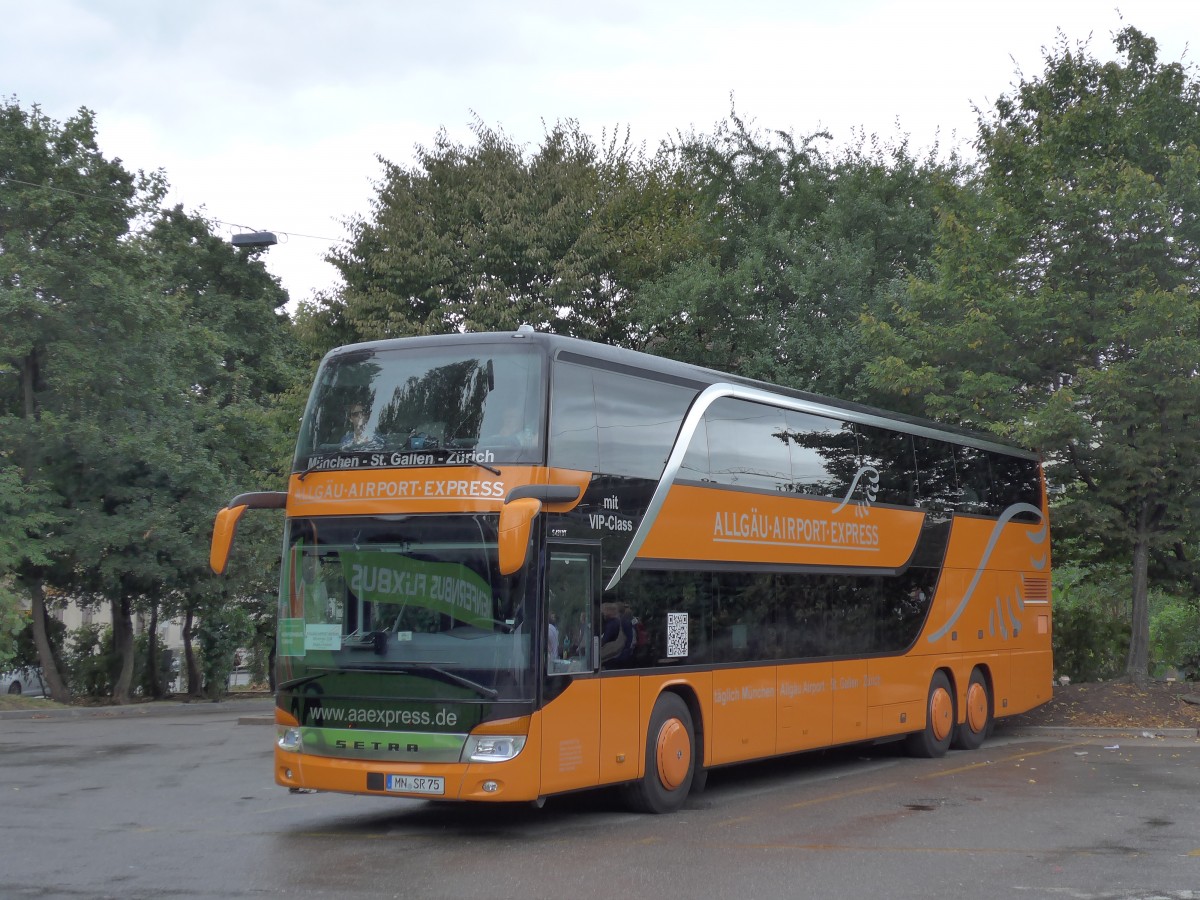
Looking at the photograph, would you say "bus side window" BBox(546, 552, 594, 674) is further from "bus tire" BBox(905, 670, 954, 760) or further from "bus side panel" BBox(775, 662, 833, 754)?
"bus tire" BBox(905, 670, 954, 760)

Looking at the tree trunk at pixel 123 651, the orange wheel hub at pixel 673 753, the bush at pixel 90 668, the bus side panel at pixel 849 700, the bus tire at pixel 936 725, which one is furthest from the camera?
the bush at pixel 90 668

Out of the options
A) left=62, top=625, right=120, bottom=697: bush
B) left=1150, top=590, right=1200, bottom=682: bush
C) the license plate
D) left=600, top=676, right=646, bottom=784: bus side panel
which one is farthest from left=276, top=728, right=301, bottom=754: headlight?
left=62, top=625, right=120, bottom=697: bush

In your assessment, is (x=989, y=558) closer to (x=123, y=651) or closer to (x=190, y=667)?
(x=123, y=651)

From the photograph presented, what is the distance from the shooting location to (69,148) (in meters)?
31.0

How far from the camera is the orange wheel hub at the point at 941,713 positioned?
17.8 metres

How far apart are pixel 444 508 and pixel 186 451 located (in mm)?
23302

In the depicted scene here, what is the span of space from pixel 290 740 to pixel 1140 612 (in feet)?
53.3

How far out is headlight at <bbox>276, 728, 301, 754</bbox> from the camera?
441 inches

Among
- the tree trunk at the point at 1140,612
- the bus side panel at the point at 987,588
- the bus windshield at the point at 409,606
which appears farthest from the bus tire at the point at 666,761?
the tree trunk at the point at 1140,612

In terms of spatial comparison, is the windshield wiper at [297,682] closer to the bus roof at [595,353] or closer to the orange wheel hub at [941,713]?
the bus roof at [595,353]

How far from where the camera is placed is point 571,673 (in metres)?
11.1

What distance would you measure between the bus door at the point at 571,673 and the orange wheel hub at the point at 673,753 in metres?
1.09

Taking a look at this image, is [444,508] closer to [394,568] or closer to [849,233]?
[394,568]

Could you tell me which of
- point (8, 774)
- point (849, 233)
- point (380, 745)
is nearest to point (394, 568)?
point (380, 745)
